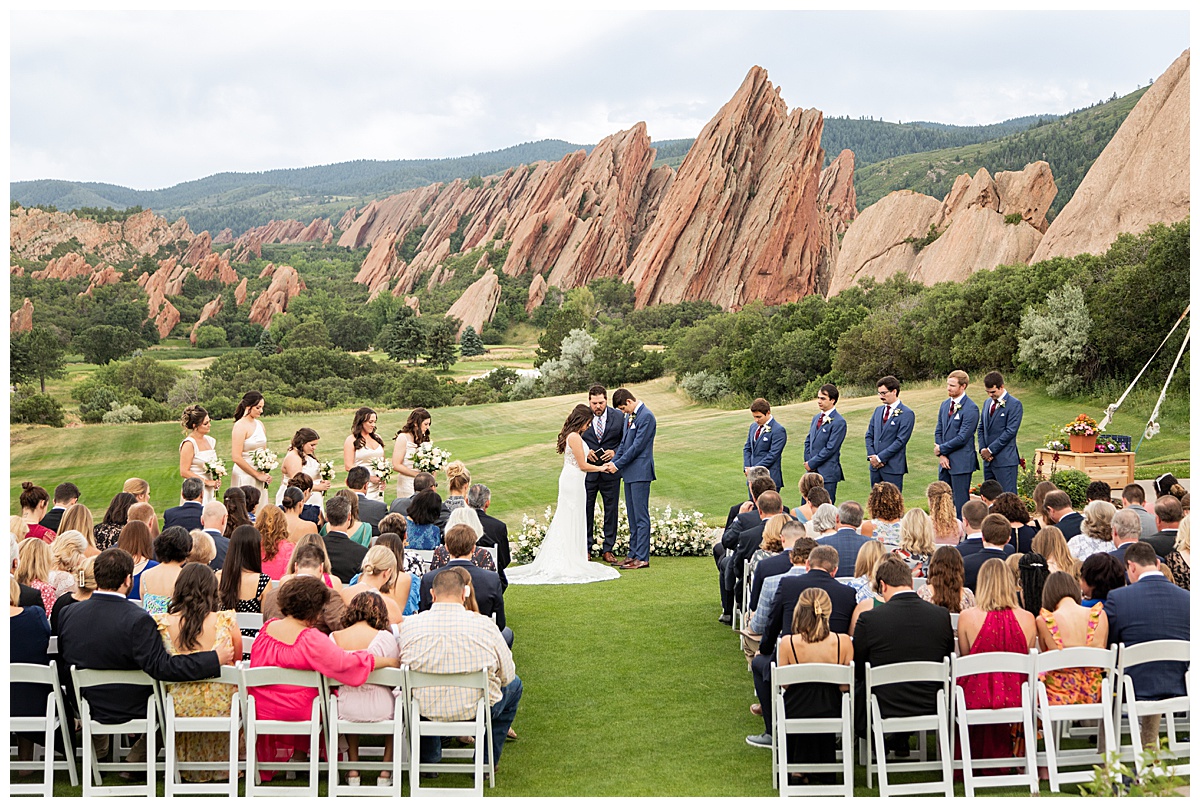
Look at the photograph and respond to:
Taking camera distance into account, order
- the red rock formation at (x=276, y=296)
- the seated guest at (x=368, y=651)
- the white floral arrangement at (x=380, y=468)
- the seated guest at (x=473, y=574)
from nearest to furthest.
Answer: the seated guest at (x=368, y=651) → the seated guest at (x=473, y=574) → the white floral arrangement at (x=380, y=468) → the red rock formation at (x=276, y=296)

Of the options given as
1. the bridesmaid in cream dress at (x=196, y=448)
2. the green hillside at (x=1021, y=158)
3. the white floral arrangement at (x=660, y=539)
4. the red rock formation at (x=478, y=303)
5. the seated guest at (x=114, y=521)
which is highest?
the green hillside at (x=1021, y=158)

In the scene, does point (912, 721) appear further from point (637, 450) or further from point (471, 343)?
point (471, 343)

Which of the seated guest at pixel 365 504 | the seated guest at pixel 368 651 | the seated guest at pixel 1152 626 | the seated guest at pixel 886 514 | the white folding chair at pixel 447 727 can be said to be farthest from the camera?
the seated guest at pixel 365 504

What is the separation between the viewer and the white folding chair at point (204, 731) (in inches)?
192

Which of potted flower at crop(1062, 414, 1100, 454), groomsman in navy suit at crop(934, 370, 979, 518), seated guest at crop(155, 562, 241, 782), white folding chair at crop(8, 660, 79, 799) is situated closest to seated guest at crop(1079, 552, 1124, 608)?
seated guest at crop(155, 562, 241, 782)

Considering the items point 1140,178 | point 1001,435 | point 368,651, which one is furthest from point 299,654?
point 1140,178

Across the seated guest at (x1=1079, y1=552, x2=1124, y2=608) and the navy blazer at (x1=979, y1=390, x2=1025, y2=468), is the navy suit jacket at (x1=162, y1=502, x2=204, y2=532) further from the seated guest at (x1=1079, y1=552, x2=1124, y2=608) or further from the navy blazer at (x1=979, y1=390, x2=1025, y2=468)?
the navy blazer at (x1=979, y1=390, x2=1025, y2=468)

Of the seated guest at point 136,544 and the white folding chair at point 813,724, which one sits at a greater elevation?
the seated guest at point 136,544

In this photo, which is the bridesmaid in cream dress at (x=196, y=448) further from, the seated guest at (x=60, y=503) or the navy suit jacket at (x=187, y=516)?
the navy suit jacket at (x=187, y=516)

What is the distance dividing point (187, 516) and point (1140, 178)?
39.3m

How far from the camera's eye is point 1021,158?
7425 centimetres

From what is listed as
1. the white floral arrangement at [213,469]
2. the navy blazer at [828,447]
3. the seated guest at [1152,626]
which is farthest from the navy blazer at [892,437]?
the white floral arrangement at [213,469]

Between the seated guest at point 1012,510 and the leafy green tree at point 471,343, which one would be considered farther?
the leafy green tree at point 471,343
